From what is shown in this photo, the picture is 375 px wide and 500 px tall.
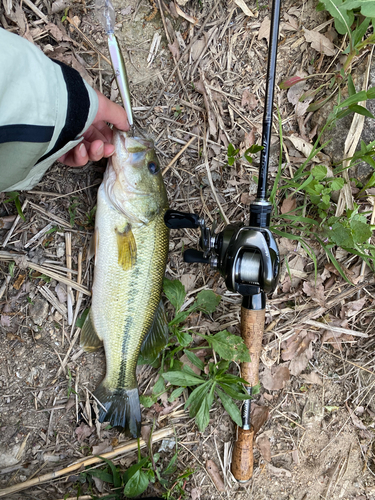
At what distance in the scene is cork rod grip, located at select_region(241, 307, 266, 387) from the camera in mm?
2293

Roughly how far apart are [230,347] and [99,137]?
176 centimetres

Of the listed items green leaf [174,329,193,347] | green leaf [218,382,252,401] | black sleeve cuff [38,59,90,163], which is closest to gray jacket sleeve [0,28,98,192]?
black sleeve cuff [38,59,90,163]

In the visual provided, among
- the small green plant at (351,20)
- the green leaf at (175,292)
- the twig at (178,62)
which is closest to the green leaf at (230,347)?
the green leaf at (175,292)

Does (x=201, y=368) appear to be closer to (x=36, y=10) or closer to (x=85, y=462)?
(x=85, y=462)

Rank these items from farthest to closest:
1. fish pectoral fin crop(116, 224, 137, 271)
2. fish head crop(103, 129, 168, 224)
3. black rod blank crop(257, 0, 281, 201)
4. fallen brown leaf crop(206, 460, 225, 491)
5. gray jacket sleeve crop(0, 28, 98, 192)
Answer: fallen brown leaf crop(206, 460, 225, 491) → fish pectoral fin crop(116, 224, 137, 271) → fish head crop(103, 129, 168, 224) → black rod blank crop(257, 0, 281, 201) → gray jacket sleeve crop(0, 28, 98, 192)

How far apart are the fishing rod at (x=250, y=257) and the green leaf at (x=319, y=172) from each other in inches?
20.5

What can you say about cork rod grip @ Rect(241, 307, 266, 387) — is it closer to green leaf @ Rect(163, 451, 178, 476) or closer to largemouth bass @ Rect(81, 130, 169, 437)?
largemouth bass @ Rect(81, 130, 169, 437)

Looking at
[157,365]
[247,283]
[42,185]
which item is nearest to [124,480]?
[157,365]

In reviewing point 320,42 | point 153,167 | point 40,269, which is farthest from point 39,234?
point 320,42

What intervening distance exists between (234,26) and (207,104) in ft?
2.09

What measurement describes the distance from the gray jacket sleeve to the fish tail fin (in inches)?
65.5

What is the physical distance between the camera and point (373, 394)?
111 inches

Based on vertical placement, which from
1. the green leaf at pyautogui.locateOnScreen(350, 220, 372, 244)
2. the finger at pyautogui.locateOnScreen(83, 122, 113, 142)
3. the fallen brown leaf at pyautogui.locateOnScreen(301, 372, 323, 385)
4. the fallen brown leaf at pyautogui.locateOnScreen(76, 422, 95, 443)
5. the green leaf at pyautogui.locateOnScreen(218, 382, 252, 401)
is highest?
the finger at pyautogui.locateOnScreen(83, 122, 113, 142)

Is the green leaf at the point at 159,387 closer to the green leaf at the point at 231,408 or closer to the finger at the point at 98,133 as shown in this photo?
the green leaf at the point at 231,408
